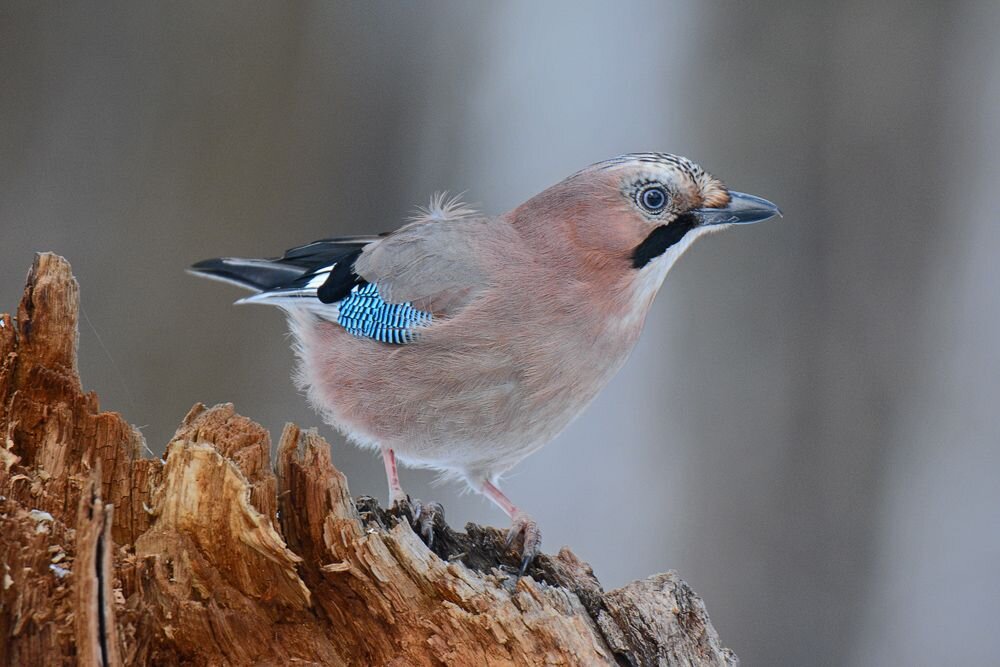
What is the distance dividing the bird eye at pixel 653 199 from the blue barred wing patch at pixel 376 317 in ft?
1.83

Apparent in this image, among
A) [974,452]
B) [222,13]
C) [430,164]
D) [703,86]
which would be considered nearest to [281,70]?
[222,13]

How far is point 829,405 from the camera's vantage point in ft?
10.6

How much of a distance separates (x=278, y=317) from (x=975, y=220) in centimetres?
254

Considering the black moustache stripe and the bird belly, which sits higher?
the black moustache stripe

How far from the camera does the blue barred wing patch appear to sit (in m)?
2.45

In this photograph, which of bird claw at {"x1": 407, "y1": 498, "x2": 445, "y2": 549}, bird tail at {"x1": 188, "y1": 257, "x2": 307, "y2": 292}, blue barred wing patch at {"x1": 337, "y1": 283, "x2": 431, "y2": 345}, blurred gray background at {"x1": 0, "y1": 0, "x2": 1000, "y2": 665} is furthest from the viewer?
blurred gray background at {"x1": 0, "y1": 0, "x2": 1000, "y2": 665}

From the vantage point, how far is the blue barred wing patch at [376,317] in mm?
2451

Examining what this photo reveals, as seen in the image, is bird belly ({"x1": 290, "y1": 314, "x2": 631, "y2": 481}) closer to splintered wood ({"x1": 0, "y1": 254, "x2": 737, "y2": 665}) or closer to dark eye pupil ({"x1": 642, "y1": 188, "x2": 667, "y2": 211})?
dark eye pupil ({"x1": 642, "y1": 188, "x2": 667, "y2": 211})

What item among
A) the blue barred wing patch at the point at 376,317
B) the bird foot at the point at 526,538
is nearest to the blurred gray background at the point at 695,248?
the blue barred wing patch at the point at 376,317

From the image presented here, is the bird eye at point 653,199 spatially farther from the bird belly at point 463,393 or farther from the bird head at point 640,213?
the bird belly at point 463,393

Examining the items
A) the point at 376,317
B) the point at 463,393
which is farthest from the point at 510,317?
the point at 376,317

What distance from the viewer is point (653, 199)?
2.37 m

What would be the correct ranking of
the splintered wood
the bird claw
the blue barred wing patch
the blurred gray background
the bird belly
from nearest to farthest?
the splintered wood, the bird claw, the bird belly, the blue barred wing patch, the blurred gray background

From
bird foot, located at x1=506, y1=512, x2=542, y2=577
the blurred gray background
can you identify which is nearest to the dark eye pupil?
bird foot, located at x1=506, y1=512, x2=542, y2=577
